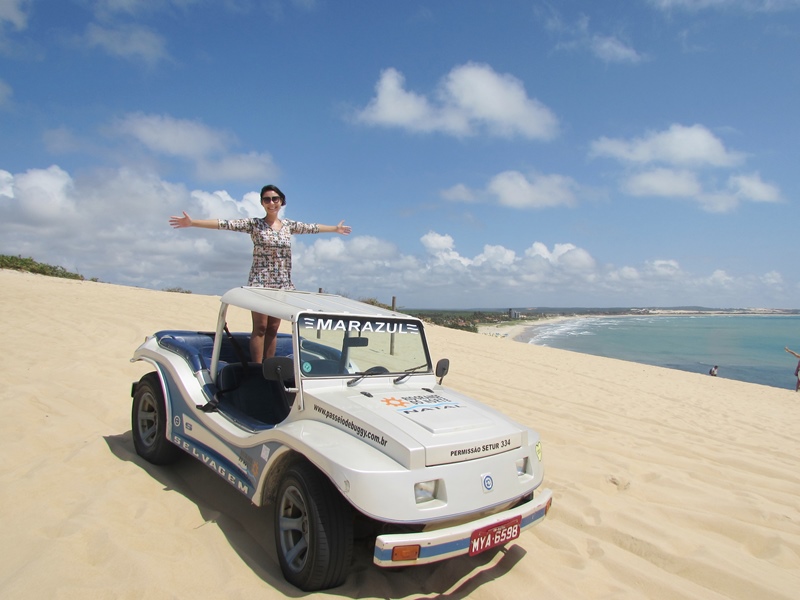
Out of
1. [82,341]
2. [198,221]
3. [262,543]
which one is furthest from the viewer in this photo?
[82,341]

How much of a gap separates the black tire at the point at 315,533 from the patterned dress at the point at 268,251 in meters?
2.58

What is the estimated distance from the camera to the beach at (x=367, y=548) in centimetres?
285

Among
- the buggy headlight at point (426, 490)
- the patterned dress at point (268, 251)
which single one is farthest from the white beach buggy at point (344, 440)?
the patterned dress at point (268, 251)

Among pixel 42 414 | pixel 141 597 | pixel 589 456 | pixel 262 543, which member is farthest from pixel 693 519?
pixel 42 414

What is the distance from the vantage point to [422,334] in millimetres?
Result: 4223

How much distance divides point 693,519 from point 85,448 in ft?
17.7

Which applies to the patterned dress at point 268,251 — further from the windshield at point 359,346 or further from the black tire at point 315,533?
the black tire at point 315,533

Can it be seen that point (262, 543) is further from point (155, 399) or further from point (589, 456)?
point (589, 456)

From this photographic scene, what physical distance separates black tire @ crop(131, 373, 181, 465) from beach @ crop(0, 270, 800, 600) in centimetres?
12

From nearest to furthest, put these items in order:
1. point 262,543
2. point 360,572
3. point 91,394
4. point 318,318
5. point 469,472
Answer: point 469,472
point 360,572
point 262,543
point 318,318
point 91,394

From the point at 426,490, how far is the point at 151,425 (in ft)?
10.4

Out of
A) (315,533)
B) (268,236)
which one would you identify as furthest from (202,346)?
(315,533)

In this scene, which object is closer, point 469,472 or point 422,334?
point 469,472

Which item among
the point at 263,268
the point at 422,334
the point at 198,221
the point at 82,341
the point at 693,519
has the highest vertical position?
the point at 198,221
